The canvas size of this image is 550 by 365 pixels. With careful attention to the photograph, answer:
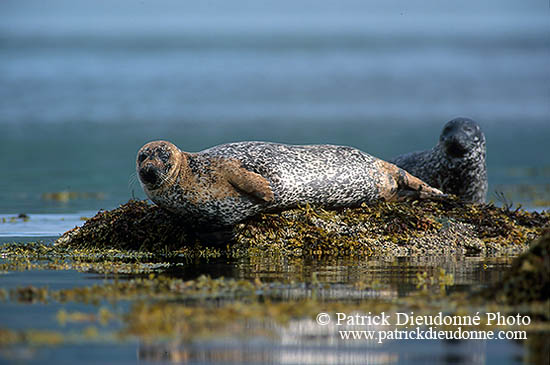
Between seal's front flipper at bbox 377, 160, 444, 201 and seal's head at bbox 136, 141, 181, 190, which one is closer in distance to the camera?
seal's head at bbox 136, 141, 181, 190

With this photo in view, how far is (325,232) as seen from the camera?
32.3 ft

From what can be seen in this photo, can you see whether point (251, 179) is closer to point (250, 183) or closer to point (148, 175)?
point (250, 183)

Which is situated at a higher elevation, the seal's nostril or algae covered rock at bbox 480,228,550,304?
the seal's nostril

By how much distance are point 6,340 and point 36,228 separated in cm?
754

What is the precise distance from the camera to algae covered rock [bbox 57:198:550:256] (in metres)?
9.77

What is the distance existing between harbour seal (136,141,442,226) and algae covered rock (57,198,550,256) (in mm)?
191

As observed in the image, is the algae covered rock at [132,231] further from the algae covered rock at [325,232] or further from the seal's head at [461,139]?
the seal's head at [461,139]

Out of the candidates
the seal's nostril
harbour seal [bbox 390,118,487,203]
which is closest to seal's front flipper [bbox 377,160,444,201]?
harbour seal [bbox 390,118,487,203]

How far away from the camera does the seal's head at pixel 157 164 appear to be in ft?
31.0

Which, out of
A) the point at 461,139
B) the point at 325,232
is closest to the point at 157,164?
the point at 325,232

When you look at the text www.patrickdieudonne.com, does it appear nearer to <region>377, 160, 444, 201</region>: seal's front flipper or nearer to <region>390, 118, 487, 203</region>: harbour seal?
<region>377, 160, 444, 201</region>: seal's front flipper

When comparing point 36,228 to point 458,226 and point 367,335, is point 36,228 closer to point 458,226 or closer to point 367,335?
point 458,226

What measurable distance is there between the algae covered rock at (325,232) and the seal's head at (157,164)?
580 millimetres

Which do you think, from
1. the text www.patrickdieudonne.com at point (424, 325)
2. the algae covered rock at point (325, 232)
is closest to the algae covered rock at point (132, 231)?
the algae covered rock at point (325, 232)
